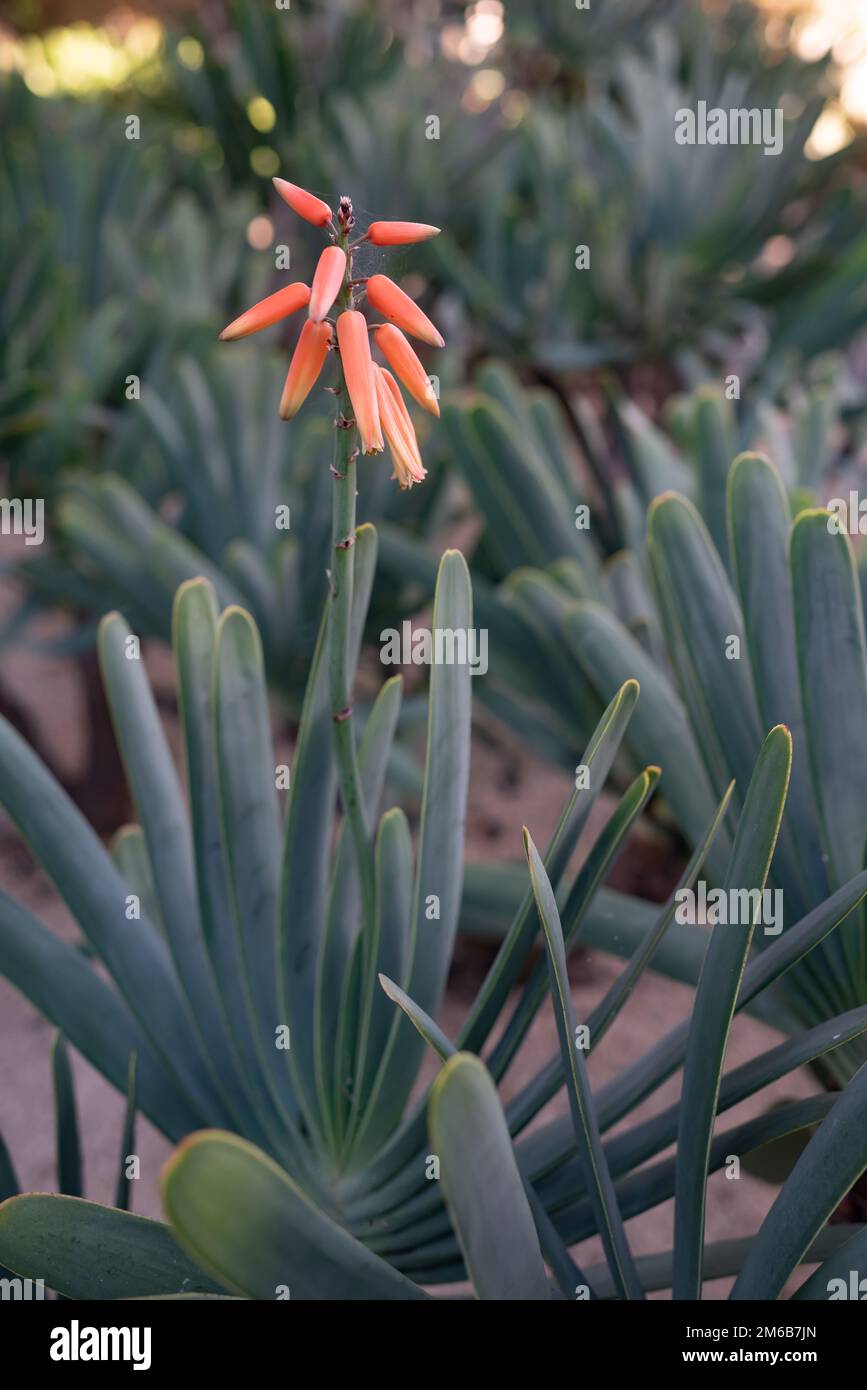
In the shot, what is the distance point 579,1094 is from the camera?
397 millimetres

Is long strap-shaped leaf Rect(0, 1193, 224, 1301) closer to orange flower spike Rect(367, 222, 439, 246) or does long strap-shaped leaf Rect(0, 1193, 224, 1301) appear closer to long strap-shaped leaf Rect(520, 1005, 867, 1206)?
long strap-shaped leaf Rect(520, 1005, 867, 1206)

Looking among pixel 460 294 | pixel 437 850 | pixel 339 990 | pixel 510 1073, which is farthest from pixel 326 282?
pixel 460 294

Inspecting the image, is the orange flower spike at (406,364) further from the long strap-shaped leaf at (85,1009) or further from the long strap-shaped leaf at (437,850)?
the long strap-shaped leaf at (85,1009)

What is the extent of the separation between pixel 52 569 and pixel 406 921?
837 mm

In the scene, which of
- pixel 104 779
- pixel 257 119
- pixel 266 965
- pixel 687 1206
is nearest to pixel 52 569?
pixel 104 779

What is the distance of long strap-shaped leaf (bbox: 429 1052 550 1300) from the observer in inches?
12.3

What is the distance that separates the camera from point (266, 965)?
22.3 inches

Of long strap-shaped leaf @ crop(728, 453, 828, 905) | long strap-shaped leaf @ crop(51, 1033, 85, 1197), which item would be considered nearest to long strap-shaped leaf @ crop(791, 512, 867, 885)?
long strap-shaped leaf @ crop(728, 453, 828, 905)

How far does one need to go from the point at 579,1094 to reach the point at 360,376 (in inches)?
10.0

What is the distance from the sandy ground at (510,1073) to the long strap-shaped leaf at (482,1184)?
0.29 metres

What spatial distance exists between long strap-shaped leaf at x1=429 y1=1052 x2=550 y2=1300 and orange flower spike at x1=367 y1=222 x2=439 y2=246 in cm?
27

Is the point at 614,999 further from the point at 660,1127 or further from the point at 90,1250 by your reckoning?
the point at 90,1250

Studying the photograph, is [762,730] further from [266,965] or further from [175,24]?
[175,24]

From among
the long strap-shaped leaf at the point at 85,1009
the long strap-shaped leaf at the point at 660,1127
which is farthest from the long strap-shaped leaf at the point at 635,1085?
the long strap-shaped leaf at the point at 85,1009
